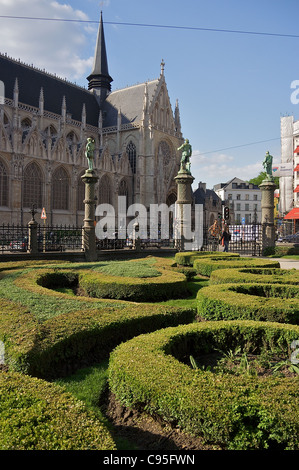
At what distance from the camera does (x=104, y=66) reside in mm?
57062

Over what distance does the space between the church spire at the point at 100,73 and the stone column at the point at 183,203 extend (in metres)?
41.9

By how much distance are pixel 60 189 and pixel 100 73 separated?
80.3ft

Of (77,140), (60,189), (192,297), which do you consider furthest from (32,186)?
(192,297)

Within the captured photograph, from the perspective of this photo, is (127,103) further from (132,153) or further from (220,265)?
(220,265)

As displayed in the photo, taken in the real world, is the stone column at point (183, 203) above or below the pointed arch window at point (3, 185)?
below

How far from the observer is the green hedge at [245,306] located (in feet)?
18.7

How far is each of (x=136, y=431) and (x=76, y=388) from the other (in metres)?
1.02

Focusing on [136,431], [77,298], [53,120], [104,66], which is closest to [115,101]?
[104,66]

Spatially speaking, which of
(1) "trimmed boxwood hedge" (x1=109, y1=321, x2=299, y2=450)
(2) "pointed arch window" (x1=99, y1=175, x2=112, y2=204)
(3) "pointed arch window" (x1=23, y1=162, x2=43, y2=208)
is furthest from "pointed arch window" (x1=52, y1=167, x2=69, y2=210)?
(1) "trimmed boxwood hedge" (x1=109, y1=321, x2=299, y2=450)

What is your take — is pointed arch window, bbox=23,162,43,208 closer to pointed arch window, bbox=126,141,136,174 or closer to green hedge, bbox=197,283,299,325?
pointed arch window, bbox=126,141,136,174

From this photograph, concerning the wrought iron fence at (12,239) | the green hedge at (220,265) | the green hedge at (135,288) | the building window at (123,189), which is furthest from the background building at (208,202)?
Answer: the green hedge at (135,288)

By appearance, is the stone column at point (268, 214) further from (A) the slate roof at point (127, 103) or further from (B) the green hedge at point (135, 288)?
(A) the slate roof at point (127, 103)

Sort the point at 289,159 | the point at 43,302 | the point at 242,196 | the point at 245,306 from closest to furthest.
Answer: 1. the point at 245,306
2. the point at 43,302
3. the point at 289,159
4. the point at 242,196

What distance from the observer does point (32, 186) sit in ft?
124
